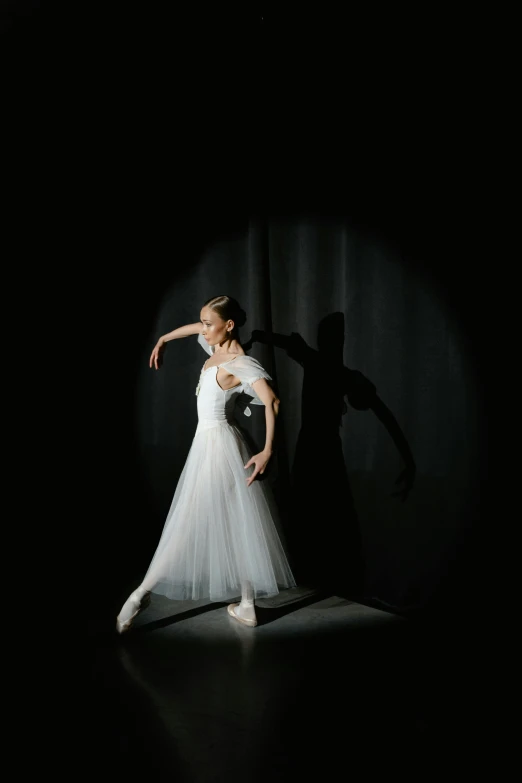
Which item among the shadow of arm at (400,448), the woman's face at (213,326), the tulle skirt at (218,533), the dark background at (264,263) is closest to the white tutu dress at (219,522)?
the tulle skirt at (218,533)

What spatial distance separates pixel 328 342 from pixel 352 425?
1.16 ft

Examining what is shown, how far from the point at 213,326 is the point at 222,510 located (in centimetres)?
69

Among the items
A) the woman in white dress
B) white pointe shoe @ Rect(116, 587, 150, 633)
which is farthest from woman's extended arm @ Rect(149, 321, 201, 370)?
white pointe shoe @ Rect(116, 587, 150, 633)

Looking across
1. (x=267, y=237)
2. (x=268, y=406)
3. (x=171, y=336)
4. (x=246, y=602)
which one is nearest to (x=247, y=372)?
A: (x=268, y=406)

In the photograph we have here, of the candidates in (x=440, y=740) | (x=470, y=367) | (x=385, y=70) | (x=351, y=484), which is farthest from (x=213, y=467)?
(x=385, y=70)

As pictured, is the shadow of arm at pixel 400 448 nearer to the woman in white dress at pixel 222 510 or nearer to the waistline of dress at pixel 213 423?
the woman in white dress at pixel 222 510

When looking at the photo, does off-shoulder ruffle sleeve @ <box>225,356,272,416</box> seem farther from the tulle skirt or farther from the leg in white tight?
the leg in white tight

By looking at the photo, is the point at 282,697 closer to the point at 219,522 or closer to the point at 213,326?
the point at 219,522

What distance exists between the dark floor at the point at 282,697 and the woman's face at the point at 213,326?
1.09 metres

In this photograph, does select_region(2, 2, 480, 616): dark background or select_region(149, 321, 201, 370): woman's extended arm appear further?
select_region(149, 321, 201, 370): woman's extended arm

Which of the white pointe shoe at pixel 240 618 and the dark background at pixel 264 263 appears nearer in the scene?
the dark background at pixel 264 263

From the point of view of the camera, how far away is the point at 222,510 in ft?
7.48

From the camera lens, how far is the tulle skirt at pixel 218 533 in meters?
2.23

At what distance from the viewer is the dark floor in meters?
1.50
